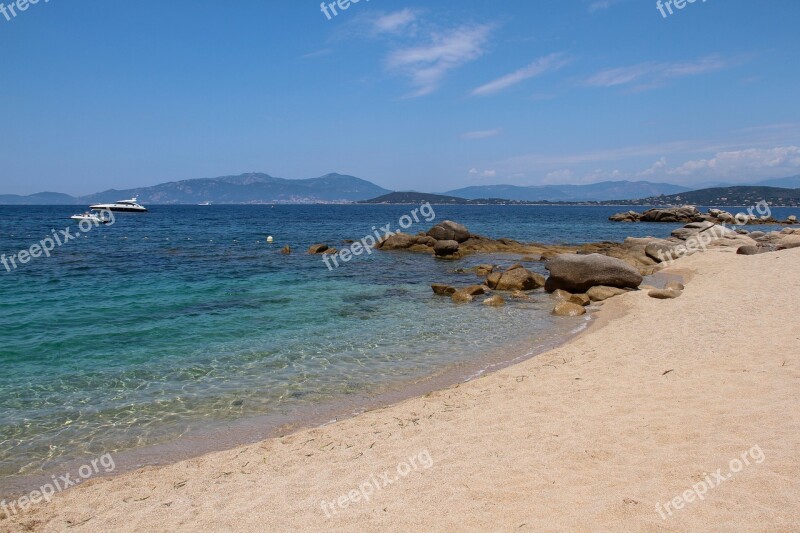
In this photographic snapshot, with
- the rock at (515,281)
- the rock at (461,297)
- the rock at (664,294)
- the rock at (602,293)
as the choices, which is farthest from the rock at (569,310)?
the rock at (515,281)

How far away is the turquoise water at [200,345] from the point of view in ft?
27.6

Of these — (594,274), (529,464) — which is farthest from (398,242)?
(529,464)

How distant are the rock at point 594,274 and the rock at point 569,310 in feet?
10.2

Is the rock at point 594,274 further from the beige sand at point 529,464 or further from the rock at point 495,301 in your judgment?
the beige sand at point 529,464

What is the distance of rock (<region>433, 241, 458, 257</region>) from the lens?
3238 centimetres

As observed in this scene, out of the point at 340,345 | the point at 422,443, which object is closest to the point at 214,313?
the point at 340,345

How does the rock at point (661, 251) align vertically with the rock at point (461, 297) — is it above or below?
above

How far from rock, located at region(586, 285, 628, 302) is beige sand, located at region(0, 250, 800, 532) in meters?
8.11

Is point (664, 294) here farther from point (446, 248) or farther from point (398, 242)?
point (398, 242)

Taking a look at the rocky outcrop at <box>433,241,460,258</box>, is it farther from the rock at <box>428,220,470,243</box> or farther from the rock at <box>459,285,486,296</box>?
the rock at <box>459,285,486,296</box>

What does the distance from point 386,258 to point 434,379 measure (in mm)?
21922

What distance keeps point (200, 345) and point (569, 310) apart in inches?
455

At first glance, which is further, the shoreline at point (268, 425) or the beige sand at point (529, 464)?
the shoreline at point (268, 425)

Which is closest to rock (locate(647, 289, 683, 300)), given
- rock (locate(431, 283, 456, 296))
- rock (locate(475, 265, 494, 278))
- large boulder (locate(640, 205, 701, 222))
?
rock (locate(431, 283, 456, 296))
